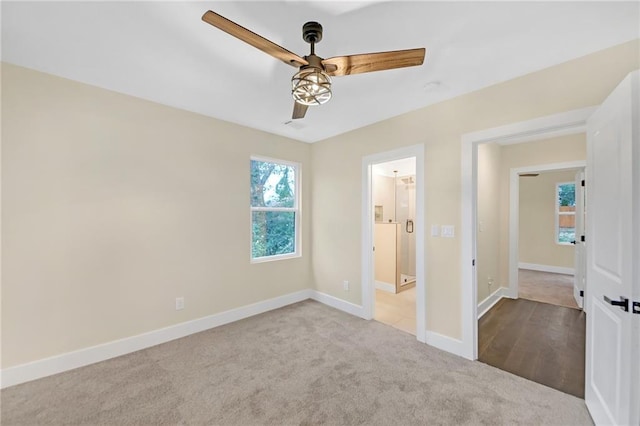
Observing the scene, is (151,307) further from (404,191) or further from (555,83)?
(404,191)

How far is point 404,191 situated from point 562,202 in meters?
3.94

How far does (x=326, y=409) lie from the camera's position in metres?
1.85

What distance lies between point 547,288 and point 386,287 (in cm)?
311

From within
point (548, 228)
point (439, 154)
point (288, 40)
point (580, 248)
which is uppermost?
point (288, 40)

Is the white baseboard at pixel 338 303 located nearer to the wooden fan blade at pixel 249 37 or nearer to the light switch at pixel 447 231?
the light switch at pixel 447 231

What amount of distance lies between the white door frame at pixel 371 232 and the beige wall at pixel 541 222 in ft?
18.0

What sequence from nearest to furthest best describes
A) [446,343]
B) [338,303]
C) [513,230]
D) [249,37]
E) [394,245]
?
[249,37] → [446,343] → [338,303] → [513,230] → [394,245]

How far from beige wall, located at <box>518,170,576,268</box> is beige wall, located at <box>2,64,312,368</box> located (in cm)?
704

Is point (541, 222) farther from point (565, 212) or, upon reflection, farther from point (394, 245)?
point (394, 245)

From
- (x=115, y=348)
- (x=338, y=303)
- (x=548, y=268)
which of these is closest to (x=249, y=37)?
(x=115, y=348)

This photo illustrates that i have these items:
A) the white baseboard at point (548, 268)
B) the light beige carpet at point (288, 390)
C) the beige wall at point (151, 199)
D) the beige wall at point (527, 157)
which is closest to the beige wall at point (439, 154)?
the beige wall at point (151, 199)

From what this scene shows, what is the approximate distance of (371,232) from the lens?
11.5 feet

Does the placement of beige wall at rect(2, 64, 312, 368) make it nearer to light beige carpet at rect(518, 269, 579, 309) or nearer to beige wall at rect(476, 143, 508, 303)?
beige wall at rect(476, 143, 508, 303)

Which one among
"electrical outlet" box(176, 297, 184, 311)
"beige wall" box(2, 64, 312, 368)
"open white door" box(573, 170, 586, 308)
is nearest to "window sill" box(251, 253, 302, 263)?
"beige wall" box(2, 64, 312, 368)
